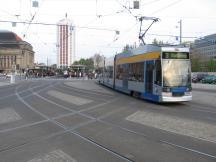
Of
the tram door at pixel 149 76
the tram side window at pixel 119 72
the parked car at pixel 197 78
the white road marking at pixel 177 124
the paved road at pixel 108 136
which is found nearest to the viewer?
the paved road at pixel 108 136

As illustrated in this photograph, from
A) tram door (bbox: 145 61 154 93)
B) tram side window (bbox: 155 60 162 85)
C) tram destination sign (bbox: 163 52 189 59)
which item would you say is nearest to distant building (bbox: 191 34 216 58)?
tram door (bbox: 145 61 154 93)

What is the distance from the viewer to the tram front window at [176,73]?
20.2 m

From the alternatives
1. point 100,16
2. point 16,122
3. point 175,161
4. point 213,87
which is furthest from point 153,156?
point 213,87

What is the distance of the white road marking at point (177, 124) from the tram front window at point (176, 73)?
159 inches

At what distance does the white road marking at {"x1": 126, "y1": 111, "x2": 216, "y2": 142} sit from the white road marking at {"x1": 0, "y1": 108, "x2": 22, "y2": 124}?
15.1 feet

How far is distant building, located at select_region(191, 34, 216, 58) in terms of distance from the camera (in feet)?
294

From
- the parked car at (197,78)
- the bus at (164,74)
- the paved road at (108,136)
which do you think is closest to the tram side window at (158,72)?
the bus at (164,74)

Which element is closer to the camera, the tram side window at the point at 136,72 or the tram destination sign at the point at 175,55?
the tram destination sign at the point at 175,55

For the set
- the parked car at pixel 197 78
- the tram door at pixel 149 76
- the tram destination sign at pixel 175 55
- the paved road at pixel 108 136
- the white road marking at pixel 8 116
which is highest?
the tram destination sign at pixel 175 55

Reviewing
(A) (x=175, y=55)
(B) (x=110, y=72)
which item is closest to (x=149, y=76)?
(A) (x=175, y=55)

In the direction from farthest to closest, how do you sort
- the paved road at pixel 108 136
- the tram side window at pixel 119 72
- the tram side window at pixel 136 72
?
the tram side window at pixel 119 72
the tram side window at pixel 136 72
the paved road at pixel 108 136

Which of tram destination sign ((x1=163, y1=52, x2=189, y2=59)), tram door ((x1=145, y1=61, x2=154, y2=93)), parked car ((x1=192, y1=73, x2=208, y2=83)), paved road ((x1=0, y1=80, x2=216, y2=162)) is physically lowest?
paved road ((x1=0, y1=80, x2=216, y2=162))

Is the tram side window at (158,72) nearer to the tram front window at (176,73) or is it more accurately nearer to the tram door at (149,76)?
the tram front window at (176,73)

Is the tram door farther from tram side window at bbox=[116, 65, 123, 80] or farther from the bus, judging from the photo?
tram side window at bbox=[116, 65, 123, 80]
